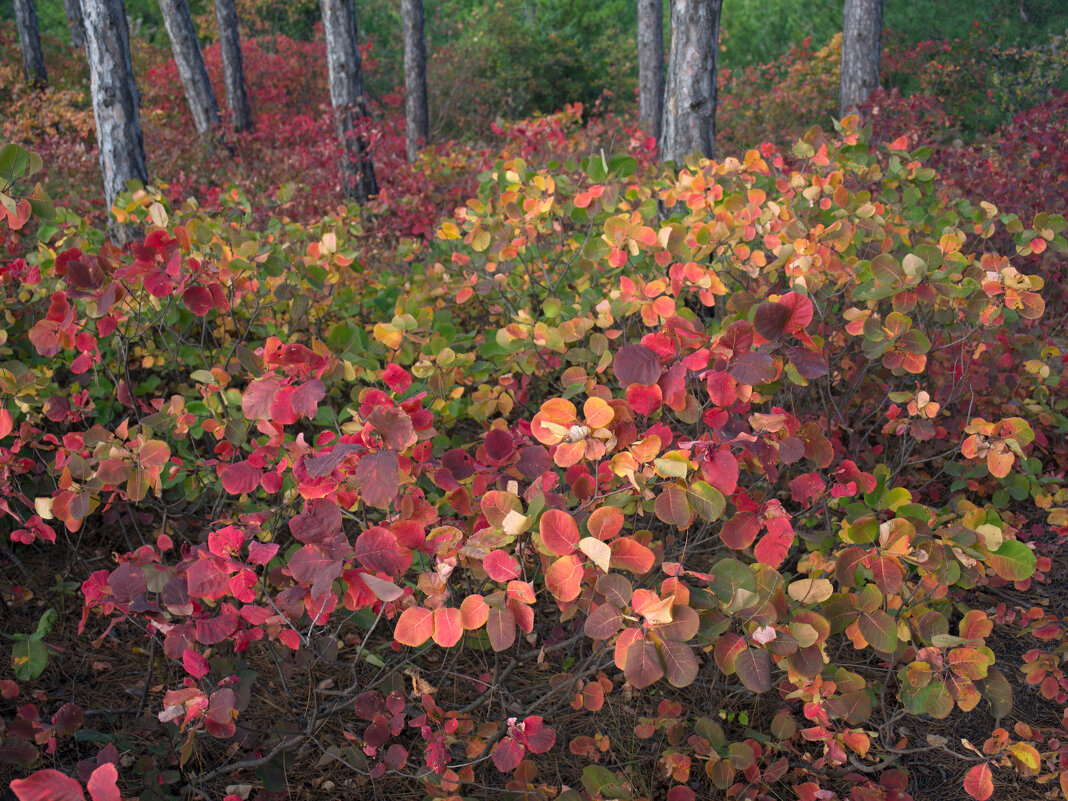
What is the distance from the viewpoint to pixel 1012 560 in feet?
4.50

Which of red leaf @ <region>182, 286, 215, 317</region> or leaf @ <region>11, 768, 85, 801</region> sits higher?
red leaf @ <region>182, 286, 215, 317</region>

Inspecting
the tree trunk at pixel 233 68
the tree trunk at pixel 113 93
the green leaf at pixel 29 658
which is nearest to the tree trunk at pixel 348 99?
the tree trunk at pixel 113 93

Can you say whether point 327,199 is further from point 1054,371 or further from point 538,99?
point 538,99

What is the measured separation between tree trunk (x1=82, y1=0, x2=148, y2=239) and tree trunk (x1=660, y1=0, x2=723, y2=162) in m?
3.39

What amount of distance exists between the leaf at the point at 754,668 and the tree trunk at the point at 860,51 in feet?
29.5

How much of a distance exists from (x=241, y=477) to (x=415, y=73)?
9933mm

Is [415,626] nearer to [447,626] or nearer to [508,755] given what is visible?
[447,626]

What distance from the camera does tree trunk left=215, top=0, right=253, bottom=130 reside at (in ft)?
34.8

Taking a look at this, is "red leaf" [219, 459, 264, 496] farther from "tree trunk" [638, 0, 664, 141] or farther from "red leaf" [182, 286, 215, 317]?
"tree trunk" [638, 0, 664, 141]

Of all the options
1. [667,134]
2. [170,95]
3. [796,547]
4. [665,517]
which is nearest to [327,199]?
[667,134]

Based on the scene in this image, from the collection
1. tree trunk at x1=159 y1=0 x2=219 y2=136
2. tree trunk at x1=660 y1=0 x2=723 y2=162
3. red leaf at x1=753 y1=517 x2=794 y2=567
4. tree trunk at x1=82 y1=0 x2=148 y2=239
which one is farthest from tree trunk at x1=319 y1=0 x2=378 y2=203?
red leaf at x1=753 y1=517 x2=794 y2=567

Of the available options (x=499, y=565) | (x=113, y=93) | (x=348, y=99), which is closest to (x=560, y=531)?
(x=499, y=565)

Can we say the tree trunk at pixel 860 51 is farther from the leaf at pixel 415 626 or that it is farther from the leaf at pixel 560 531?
the leaf at pixel 415 626

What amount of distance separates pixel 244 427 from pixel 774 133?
12941 millimetres
